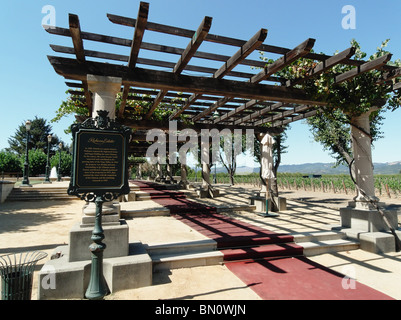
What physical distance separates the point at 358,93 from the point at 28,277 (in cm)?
781

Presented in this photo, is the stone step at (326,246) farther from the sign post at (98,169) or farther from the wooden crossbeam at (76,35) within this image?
the wooden crossbeam at (76,35)

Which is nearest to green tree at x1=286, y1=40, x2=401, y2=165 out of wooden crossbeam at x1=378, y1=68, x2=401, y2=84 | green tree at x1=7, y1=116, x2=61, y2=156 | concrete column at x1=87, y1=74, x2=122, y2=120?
wooden crossbeam at x1=378, y1=68, x2=401, y2=84

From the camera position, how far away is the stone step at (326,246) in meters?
5.36

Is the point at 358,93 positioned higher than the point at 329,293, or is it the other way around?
the point at 358,93

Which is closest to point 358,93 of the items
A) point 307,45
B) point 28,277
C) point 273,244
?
point 307,45

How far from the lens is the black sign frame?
3.39 metres

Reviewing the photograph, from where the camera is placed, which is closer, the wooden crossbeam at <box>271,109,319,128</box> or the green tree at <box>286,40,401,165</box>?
the green tree at <box>286,40,401,165</box>

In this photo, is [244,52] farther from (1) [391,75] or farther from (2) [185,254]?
(2) [185,254]

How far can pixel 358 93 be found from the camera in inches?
241

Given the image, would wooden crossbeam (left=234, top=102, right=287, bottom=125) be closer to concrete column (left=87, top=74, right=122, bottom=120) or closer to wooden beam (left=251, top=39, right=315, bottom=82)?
wooden beam (left=251, top=39, right=315, bottom=82)

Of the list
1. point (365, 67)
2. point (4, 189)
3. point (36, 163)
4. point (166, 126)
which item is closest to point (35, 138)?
point (36, 163)

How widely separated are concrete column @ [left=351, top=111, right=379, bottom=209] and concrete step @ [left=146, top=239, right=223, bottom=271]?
4.23 m

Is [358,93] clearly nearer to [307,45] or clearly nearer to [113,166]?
[307,45]
